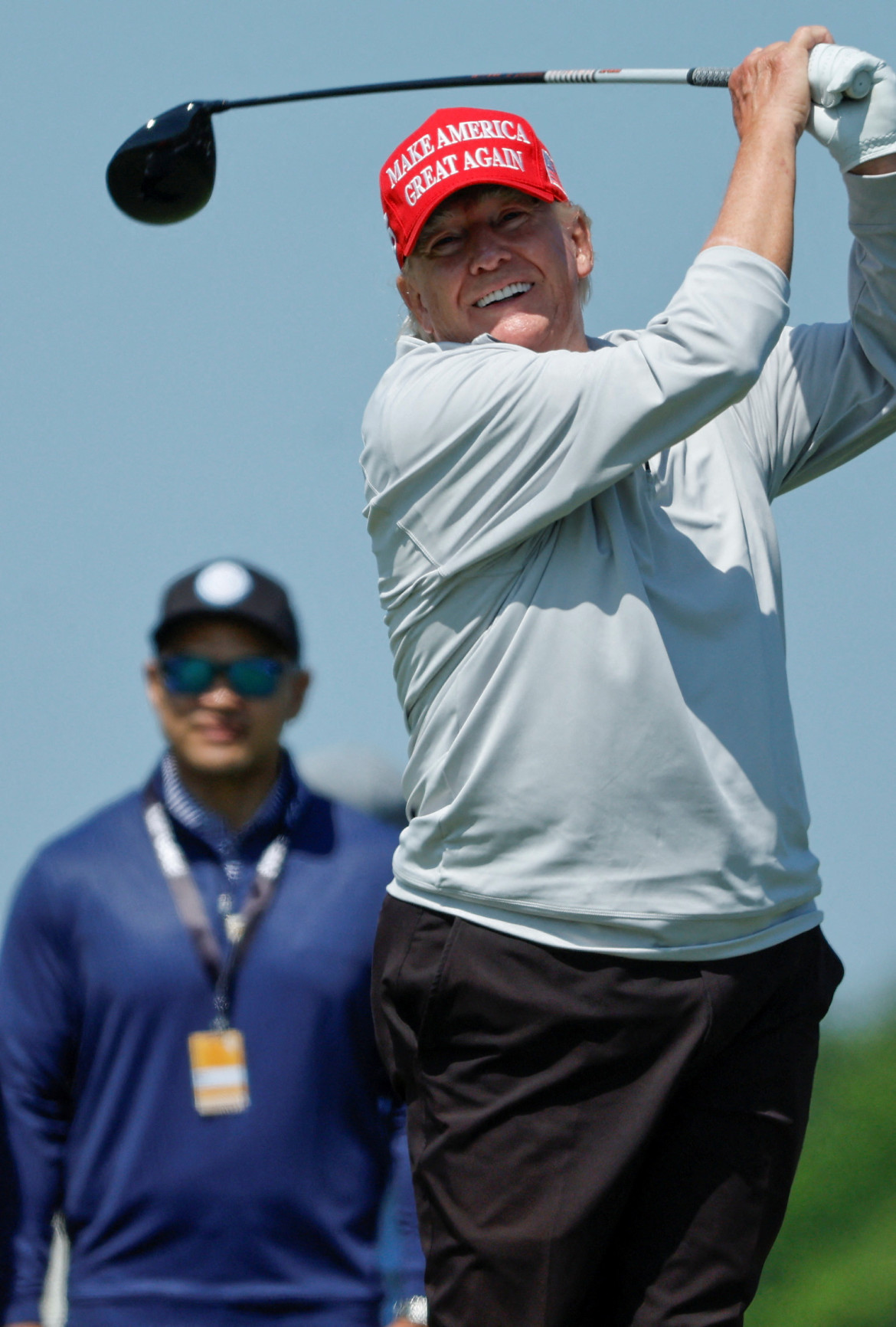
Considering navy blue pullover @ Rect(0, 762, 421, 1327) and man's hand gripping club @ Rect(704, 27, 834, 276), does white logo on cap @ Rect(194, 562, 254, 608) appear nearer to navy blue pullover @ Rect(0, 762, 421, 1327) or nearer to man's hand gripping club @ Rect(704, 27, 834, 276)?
navy blue pullover @ Rect(0, 762, 421, 1327)

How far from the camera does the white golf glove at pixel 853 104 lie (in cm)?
262

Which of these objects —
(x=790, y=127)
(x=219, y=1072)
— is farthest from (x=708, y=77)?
(x=219, y=1072)

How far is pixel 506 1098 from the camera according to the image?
251 cm

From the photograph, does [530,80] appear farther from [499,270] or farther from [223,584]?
[223,584]

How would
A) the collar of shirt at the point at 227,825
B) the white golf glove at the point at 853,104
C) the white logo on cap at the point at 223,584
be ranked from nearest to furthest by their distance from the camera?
1. the white golf glove at the point at 853,104
2. the collar of shirt at the point at 227,825
3. the white logo on cap at the point at 223,584

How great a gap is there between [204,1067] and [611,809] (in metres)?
1.06

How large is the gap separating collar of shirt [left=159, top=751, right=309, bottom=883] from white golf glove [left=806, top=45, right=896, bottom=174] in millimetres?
1492

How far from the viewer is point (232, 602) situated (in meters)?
3.51

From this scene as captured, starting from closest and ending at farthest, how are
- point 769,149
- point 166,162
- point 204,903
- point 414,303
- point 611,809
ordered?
point 611,809 < point 769,149 < point 414,303 < point 204,903 < point 166,162

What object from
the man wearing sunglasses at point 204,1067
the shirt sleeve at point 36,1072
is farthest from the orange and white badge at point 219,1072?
the shirt sleeve at point 36,1072

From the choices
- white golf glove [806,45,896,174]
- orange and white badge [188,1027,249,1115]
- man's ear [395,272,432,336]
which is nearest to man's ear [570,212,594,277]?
man's ear [395,272,432,336]

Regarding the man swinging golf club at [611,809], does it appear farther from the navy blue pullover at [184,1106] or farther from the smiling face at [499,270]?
the navy blue pullover at [184,1106]

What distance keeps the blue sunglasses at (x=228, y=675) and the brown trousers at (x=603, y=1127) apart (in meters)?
0.95

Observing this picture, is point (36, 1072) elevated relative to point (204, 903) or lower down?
lower down
